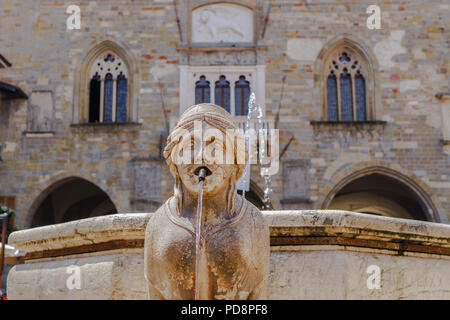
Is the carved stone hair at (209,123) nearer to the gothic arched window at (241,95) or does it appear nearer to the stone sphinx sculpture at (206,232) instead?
the stone sphinx sculpture at (206,232)

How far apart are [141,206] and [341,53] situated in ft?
20.9

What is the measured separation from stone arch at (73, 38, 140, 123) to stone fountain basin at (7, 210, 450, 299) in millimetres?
11500

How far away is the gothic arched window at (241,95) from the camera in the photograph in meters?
15.1

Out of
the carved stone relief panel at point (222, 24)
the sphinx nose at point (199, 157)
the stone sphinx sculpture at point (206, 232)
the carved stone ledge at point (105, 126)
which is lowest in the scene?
the stone sphinx sculpture at point (206, 232)

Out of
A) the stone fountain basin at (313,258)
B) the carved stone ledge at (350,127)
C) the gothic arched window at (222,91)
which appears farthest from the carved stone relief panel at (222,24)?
the stone fountain basin at (313,258)

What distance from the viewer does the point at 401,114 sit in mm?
15008

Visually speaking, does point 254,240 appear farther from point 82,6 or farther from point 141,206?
point 82,6

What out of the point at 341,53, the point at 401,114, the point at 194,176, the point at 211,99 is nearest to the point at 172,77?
the point at 211,99

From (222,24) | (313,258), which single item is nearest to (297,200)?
(222,24)

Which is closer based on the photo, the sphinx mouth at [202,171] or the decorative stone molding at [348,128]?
the sphinx mouth at [202,171]

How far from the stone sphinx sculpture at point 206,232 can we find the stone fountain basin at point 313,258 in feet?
3.34

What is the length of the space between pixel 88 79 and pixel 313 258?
42.7 feet

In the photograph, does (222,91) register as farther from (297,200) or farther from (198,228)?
(198,228)

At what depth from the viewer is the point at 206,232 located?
2.62 meters
